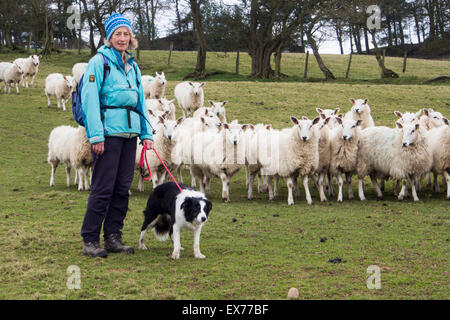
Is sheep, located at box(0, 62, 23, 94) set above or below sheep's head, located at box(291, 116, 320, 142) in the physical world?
above

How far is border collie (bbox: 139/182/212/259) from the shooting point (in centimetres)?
603

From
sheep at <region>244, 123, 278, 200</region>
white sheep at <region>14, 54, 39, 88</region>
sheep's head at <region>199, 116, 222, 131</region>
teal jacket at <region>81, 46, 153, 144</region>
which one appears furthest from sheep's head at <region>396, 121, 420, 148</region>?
white sheep at <region>14, 54, 39, 88</region>

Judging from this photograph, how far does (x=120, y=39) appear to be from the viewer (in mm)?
6039

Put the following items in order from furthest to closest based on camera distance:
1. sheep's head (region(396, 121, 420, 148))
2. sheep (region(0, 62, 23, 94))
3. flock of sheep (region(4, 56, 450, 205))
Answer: sheep (region(0, 62, 23, 94)) < flock of sheep (region(4, 56, 450, 205)) < sheep's head (region(396, 121, 420, 148))

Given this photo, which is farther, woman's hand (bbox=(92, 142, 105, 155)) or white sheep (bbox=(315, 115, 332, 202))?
white sheep (bbox=(315, 115, 332, 202))

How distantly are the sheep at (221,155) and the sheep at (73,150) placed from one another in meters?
2.38

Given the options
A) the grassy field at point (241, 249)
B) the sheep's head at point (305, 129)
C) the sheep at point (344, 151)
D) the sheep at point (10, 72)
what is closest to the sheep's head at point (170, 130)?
the grassy field at point (241, 249)

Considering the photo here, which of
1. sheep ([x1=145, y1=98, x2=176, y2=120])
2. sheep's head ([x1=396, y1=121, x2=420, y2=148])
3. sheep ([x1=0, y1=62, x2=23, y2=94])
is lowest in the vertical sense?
sheep's head ([x1=396, y1=121, x2=420, y2=148])

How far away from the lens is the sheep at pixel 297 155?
35.1 ft

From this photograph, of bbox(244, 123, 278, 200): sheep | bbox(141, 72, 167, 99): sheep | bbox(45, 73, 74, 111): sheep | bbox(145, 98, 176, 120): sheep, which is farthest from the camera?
bbox(45, 73, 74, 111): sheep

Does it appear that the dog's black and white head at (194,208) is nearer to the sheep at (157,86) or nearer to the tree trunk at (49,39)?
the sheep at (157,86)

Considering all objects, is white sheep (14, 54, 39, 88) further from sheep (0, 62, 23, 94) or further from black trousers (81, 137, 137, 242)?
black trousers (81, 137, 137, 242)

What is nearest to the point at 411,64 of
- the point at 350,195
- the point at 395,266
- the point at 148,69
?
the point at 148,69

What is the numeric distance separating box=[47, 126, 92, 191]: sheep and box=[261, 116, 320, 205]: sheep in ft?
12.9
